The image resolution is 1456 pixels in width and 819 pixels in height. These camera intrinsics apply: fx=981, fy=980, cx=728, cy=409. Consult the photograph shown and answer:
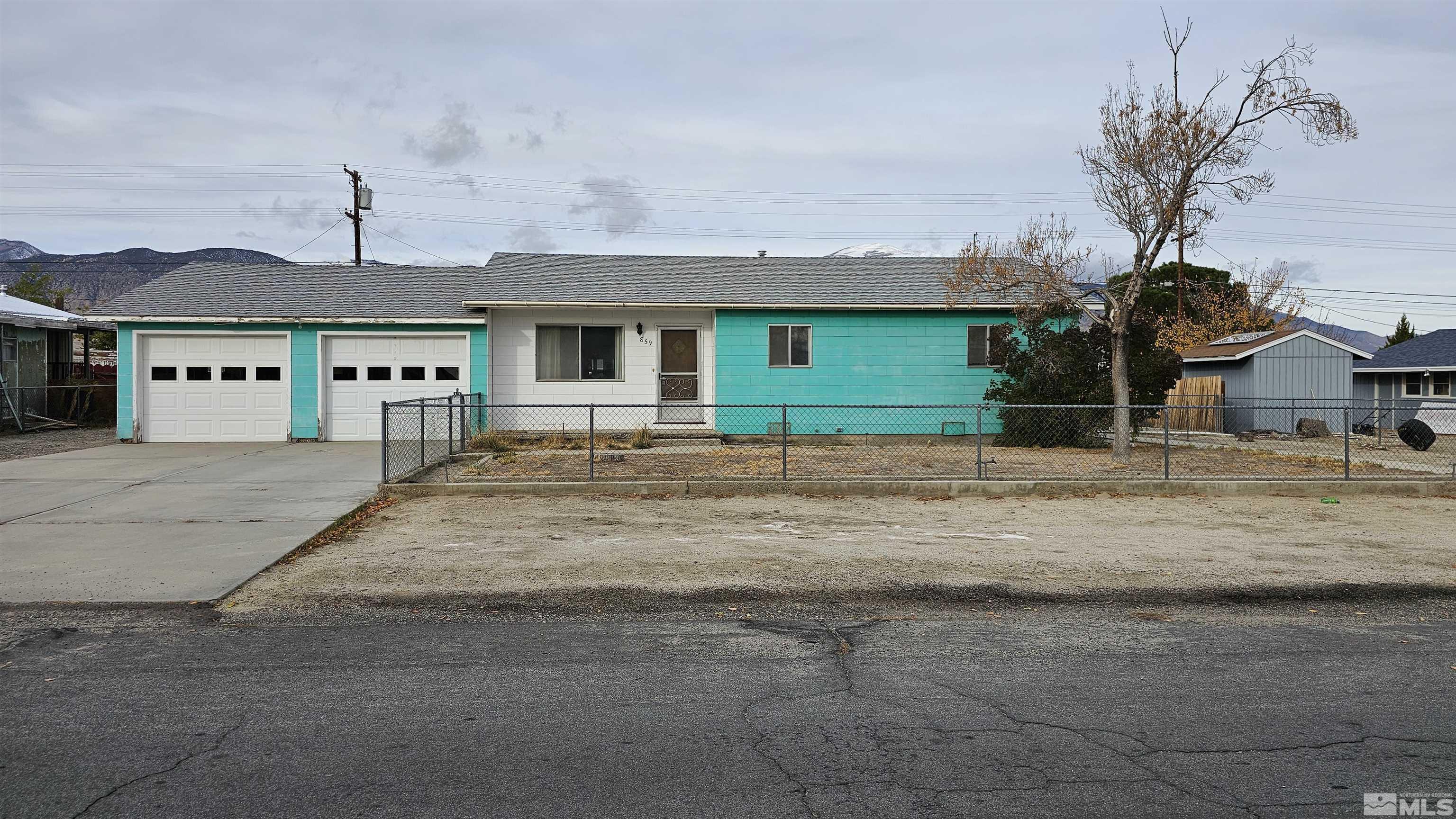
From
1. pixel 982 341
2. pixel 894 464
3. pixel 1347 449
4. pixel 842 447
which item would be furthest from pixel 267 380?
pixel 1347 449

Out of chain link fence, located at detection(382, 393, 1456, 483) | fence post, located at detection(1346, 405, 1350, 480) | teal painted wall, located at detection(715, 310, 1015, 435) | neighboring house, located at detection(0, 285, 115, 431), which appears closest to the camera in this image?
fence post, located at detection(1346, 405, 1350, 480)

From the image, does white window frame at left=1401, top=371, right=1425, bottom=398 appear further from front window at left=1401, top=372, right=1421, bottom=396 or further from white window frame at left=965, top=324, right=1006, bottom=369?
white window frame at left=965, top=324, right=1006, bottom=369

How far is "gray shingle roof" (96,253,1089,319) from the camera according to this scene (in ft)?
66.7

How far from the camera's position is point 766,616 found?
22.7 ft

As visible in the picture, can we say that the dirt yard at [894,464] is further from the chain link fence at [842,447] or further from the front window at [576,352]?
the front window at [576,352]

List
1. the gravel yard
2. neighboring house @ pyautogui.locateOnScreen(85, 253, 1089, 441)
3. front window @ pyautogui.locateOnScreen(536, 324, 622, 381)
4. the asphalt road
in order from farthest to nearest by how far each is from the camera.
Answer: front window @ pyautogui.locateOnScreen(536, 324, 622, 381) < neighboring house @ pyautogui.locateOnScreen(85, 253, 1089, 441) < the gravel yard < the asphalt road

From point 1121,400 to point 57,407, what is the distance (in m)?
25.4

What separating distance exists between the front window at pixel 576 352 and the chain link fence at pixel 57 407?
11.8 meters

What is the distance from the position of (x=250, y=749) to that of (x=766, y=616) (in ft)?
11.5

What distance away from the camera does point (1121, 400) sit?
1689cm

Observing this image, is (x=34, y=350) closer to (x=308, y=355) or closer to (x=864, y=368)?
(x=308, y=355)

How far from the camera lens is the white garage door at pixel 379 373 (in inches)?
806

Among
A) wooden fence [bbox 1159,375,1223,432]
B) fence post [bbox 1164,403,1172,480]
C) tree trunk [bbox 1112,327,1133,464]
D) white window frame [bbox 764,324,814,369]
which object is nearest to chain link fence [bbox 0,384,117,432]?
white window frame [bbox 764,324,814,369]

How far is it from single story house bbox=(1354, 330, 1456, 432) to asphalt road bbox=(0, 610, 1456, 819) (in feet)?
90.9
